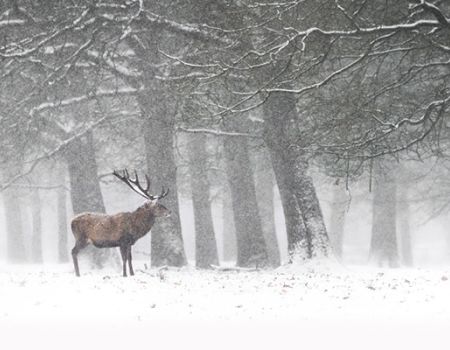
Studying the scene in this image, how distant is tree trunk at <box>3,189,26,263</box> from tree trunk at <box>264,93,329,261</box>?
61.7 ft

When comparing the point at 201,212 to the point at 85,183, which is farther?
the point at 201,212

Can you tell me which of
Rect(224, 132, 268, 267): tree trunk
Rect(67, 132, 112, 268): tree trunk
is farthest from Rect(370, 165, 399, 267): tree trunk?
Rect(67, 132, 112, 268): tree trunk

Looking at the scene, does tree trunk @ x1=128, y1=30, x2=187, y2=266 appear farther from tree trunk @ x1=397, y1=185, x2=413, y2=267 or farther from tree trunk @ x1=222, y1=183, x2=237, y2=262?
tree trunk @ x1=397, y1=185, x2=413, y2=267

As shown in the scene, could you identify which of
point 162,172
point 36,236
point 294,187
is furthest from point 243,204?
point 36,236

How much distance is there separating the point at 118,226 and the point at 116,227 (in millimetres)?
45

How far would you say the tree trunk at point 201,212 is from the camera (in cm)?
1973

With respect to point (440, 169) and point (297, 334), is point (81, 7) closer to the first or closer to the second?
point (297, 334)

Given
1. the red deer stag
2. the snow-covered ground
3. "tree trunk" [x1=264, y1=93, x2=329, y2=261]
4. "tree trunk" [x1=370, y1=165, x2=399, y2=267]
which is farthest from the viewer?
"tree trunk" [x1=370, y1=165, x2=399, y2=267]

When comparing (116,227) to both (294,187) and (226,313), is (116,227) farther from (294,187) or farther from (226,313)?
(226,313)

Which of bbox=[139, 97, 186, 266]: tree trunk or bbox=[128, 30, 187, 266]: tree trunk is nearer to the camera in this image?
bbox=[128, 30, 187, 266]: tree trunk

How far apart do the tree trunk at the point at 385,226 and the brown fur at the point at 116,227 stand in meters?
13.1

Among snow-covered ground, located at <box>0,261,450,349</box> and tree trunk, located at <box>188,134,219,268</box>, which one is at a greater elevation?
tree trunk, located at <box>188,134,219,268</box>

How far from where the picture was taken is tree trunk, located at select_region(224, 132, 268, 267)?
53.3ft

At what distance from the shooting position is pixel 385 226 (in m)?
24.0
